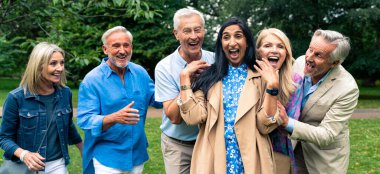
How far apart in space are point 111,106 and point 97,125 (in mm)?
243

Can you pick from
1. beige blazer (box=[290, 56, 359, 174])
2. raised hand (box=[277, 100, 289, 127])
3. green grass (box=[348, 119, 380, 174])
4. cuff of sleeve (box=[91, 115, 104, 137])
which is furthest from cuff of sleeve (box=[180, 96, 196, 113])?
green grass (box=[348, 119, 380, 174])

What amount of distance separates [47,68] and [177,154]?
1.28 meters

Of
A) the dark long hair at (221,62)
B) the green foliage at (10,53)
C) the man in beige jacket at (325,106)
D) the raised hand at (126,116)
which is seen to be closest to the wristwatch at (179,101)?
the dark long hair at (221,62)

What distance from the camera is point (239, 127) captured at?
3346 millimetres

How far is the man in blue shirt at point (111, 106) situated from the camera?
3.81 meters

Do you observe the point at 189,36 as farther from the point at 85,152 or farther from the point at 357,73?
the point at 357,73

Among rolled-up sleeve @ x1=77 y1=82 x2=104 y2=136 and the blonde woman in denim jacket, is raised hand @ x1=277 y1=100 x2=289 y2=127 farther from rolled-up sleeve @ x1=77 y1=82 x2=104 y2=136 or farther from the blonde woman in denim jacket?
the blonde woman in denim jacket

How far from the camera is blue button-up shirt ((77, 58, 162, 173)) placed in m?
3.80

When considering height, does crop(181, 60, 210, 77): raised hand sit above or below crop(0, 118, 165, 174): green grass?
above

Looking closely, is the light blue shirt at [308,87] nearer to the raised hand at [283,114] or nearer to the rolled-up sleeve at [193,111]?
the raised hand at [283,114]

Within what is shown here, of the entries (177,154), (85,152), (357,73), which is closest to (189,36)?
(177,154)

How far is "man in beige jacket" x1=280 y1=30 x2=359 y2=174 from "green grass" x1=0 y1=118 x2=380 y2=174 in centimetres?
441

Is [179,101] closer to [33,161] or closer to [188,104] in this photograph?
[188,104]

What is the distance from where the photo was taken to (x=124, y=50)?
3.89 metres
